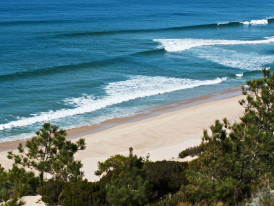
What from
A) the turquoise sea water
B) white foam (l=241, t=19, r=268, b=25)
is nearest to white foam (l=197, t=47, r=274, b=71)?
the turquoise sea water

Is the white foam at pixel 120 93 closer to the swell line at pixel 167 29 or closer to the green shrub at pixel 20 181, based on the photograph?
the green shrub at pixel 20 181

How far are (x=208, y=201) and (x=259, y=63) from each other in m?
34.7

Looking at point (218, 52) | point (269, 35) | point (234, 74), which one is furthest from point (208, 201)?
point (269, 35)

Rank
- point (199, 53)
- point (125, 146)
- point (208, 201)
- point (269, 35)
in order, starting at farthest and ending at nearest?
point (269, 35) < point (199, 53) < point (125, 146) < point (208, 201)

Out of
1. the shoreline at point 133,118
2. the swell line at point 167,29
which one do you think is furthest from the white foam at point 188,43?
the shoreline at point 133,118

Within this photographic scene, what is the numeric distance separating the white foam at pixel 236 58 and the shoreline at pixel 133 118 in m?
8.72

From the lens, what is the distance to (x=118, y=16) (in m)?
72.2

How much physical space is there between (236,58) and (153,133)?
2492cm

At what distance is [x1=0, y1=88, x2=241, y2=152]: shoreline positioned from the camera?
20.7 meters

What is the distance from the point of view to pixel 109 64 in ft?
123

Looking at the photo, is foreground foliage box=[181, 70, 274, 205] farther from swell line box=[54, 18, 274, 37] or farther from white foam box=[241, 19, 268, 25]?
white foam box=[241, 19, 268, 25]

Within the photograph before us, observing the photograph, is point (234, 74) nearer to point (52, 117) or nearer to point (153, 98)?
point (153, 98)

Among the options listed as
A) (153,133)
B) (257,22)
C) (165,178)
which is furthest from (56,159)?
(257,22)

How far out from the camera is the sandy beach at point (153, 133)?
18.3 m
